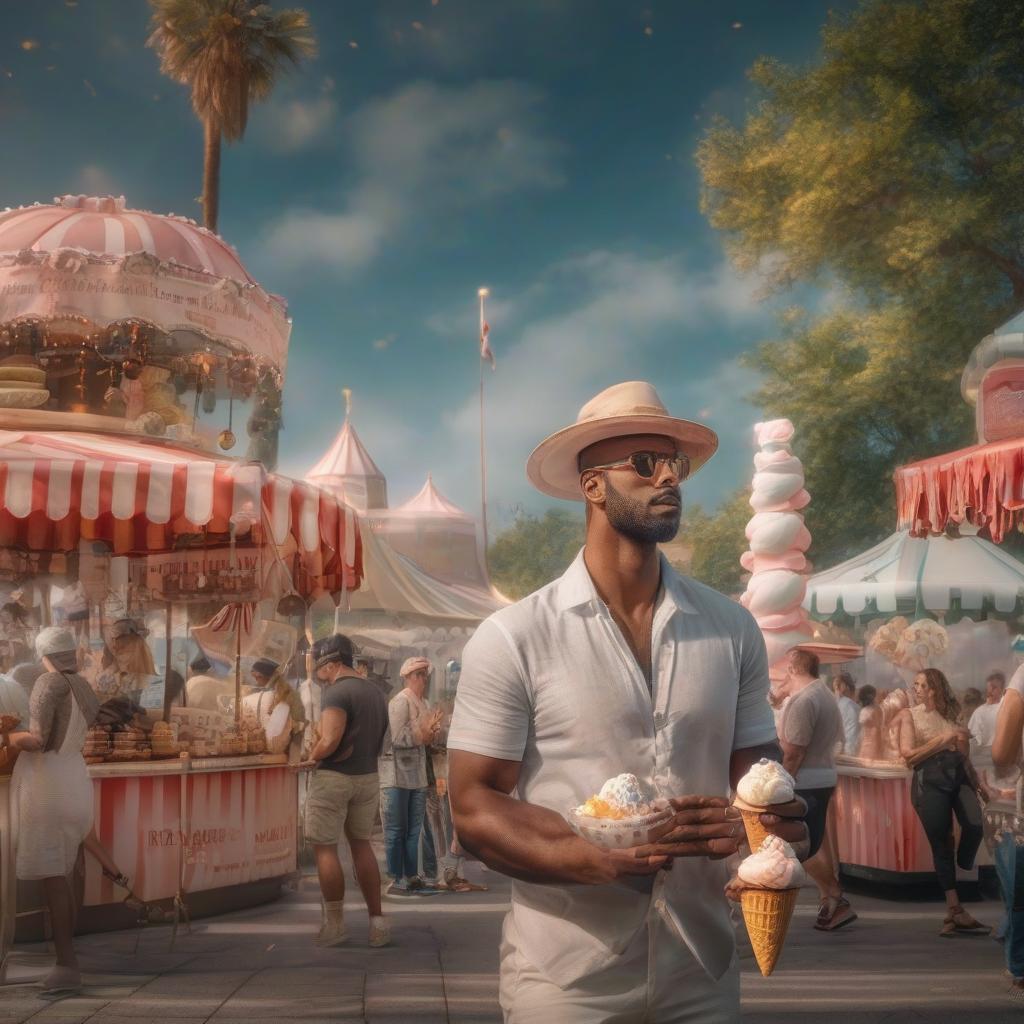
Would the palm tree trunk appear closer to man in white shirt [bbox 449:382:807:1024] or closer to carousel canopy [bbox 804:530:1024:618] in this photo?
carousel canopy [bbox 804:530:1024:618]

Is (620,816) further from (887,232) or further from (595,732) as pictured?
(887,232)

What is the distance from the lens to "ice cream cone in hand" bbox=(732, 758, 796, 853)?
294 centimetres

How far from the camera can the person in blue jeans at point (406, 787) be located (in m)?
12.1

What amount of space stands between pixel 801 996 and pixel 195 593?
7965mm

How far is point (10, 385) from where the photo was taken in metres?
11.7

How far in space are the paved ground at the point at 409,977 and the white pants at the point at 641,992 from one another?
4.32 metres

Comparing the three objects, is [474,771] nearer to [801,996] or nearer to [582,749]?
[582,749]

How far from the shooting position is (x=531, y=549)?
345 feet

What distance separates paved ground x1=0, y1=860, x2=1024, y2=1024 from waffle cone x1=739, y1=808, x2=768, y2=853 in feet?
14.0

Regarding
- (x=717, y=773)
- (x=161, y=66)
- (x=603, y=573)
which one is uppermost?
(x=161, y=66)

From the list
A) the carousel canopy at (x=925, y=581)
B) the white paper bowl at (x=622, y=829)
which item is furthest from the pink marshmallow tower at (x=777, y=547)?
the white paper bowl at (x=622, y=829)

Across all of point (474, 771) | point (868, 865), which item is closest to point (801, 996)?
point (868, 865)

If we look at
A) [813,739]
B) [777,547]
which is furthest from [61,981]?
[777,547]

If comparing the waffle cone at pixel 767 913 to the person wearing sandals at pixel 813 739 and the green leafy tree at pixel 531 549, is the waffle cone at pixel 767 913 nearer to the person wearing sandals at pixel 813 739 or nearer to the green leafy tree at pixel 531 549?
the person wearing sandals at pixel 813 739
